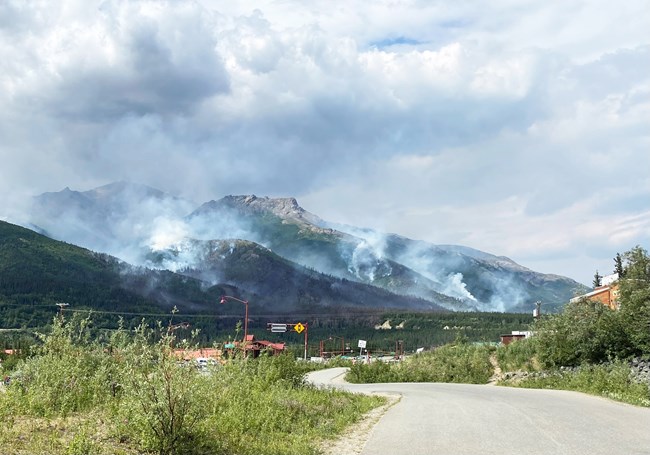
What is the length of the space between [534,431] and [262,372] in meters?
10.2

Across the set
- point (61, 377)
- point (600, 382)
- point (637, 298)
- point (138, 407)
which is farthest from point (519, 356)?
point (138, 407)

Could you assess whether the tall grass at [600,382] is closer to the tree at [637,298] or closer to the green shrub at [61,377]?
the tree at [637,298]

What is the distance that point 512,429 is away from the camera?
47.6ft

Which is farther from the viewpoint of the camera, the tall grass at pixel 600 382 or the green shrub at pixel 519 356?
the green shrub at pixel 519 356

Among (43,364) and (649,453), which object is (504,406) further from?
(43,364)

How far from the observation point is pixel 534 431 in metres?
14.1

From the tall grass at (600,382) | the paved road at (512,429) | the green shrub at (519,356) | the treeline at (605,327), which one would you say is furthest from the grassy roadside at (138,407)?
the green shrub at (519,356)

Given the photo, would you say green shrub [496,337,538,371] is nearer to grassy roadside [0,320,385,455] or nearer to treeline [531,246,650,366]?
treeline [531,246,650,366]

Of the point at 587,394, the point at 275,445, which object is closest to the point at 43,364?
the point at 275,445

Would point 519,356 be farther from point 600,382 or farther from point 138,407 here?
point 138,407

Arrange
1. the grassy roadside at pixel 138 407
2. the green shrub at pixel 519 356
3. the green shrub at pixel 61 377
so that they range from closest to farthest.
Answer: the grassy roadside at pixel 138 407
the green shrub at pixel 61 377
the green shrub at pixel 519 356

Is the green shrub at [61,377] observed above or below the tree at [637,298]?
below

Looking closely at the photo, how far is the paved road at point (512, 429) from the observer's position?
39.5 feet

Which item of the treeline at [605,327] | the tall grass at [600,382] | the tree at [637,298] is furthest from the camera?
the treeline at [605,327]
